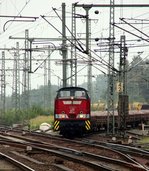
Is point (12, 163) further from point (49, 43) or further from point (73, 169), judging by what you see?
point (49, 43)

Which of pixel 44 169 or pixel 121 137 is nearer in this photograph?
pixel 44 169

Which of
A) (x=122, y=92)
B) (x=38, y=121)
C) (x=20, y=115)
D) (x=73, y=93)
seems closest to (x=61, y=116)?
(x=73, y=93)

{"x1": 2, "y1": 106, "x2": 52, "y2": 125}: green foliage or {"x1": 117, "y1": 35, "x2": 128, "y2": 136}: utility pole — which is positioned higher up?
{"x1": 117, "y1": 35, "x2": 128, "y2": 136}: utility pole

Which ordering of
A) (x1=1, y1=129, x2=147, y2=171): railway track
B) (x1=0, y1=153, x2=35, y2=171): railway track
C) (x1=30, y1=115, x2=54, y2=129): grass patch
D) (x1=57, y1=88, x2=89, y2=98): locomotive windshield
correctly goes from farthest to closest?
(x1=30, y1=115, x2=54, y2=129): grass patch
(x1=57, y1=88, x2=89, y2=98): locomotive windshield
(x1=1, y1=129, x2=147, y2=171): railway track
(x1=0, y1=153, x2=35, y2=171): railway track

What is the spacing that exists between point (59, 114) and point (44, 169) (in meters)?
14.4

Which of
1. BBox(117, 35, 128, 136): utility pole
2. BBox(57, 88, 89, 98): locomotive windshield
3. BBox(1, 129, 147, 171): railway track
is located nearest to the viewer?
BBox(1, 129, 147, 171): railway track

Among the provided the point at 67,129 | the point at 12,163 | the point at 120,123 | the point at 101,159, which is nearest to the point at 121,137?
the point at 120,123

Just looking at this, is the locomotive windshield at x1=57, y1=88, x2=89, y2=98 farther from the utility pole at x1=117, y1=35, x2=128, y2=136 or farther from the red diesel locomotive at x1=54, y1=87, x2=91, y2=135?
the utility pole at x1=117, y1=35, x2=128, y2=136

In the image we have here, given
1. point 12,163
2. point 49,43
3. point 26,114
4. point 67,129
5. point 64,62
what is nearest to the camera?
point 12,163

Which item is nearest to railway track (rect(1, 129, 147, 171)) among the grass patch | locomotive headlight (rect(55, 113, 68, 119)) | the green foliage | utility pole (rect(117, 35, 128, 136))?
locomotive headlight (rect(55, 113, 68, 119))

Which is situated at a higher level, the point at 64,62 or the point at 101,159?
the point at 64,62

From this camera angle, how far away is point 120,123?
29547mm

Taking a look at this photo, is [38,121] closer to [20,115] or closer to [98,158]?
[20,115]

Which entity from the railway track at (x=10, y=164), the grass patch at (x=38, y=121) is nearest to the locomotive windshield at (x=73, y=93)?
the railway track at (x=10, y=164)
